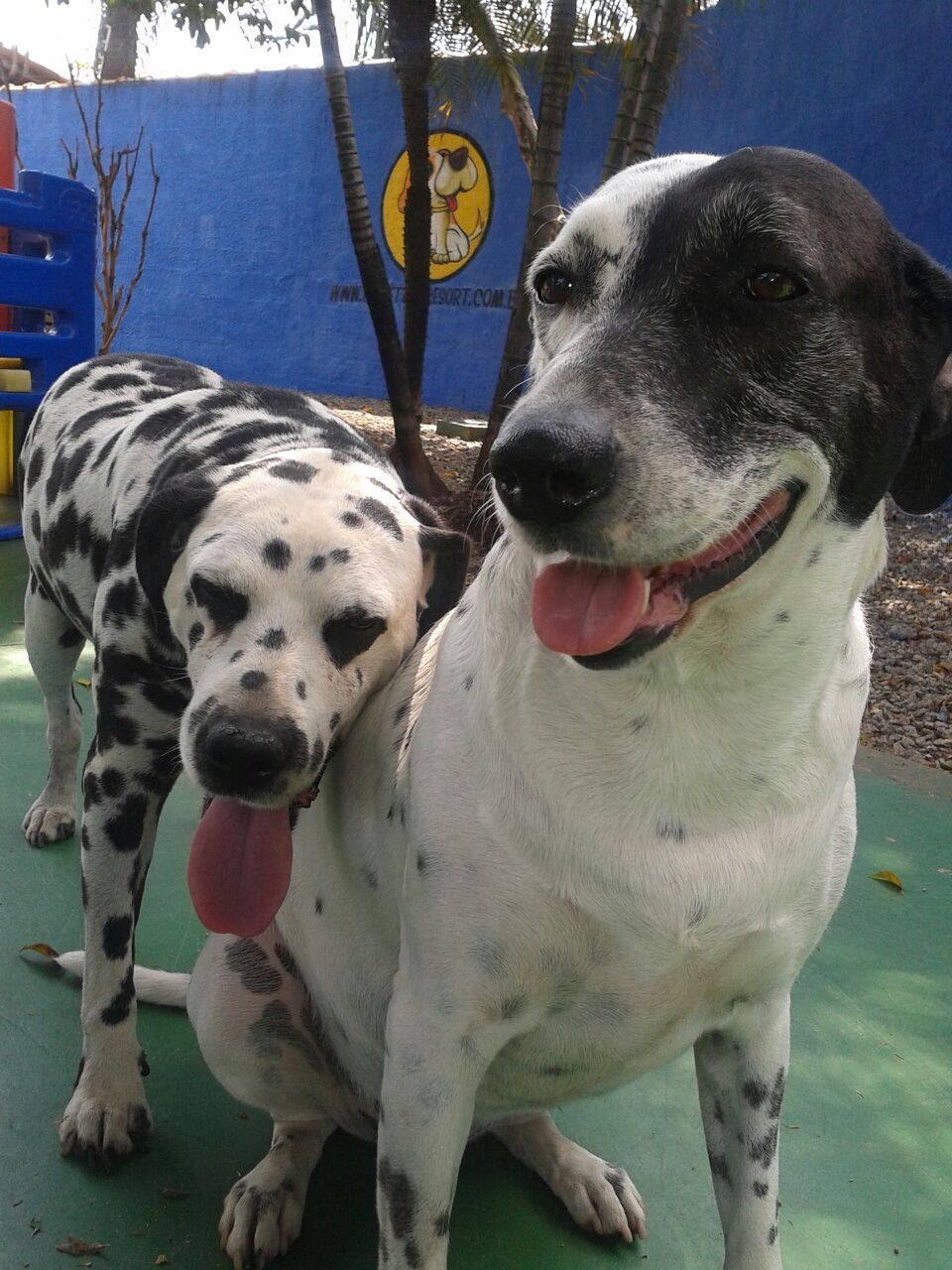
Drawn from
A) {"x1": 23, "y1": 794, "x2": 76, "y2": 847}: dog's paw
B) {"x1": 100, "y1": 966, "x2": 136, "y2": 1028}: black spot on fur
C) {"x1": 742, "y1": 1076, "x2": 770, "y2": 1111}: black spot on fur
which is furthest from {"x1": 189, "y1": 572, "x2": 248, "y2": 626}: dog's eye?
{"x1": 23, "y1": 794, "x2": 76, "y2": 847}: dog's paw

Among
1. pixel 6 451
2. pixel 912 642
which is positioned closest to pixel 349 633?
pixel 912 642

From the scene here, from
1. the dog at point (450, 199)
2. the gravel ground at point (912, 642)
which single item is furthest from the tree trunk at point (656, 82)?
the dog at point (450, 199)

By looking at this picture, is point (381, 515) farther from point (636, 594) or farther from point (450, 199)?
point (450, 199)

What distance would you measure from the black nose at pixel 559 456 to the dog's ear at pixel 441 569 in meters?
1.05

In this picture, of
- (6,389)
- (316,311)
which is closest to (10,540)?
(6,389)

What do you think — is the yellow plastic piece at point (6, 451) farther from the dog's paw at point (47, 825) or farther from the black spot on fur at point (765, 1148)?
the black spot on fur at point (765, 1148)

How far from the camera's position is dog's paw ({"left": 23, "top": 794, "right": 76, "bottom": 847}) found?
11.6 ft

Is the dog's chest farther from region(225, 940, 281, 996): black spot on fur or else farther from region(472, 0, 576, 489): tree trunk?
region(472, 0, 576, 489): tree trunk

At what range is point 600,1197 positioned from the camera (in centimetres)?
226

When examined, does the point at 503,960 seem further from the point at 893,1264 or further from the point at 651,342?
the point at 893,1264

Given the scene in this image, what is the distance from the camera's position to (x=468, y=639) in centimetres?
194

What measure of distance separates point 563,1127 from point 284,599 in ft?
4.63

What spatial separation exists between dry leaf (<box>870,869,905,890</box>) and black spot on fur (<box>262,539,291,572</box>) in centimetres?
251

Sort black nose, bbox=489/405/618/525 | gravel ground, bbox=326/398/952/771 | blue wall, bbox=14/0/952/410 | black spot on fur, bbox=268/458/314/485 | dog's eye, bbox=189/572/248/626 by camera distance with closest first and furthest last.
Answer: black nose, bbox=489/405/618/525, dog's eye, bbox=189/572/248/626, black spot on fur, bbox=268/458/314/485, gravel ground, bbox=326/398/952/771, blue wall, bbox=14/0/952/410
